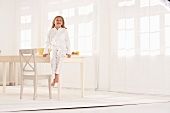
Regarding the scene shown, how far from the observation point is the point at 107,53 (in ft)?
24.4

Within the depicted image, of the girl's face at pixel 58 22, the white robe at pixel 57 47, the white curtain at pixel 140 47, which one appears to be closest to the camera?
the white robe at pixel 57 47

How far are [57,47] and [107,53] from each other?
210 cm

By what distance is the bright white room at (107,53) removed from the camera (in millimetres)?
5910

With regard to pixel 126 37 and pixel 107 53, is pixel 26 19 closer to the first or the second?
pixel 107 53

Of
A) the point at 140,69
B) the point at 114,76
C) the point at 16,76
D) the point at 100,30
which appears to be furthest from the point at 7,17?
the point at 140,69

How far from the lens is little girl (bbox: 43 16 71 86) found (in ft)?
18.0

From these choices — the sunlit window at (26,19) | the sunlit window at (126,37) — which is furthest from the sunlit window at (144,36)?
the sunlit window at (26,19)

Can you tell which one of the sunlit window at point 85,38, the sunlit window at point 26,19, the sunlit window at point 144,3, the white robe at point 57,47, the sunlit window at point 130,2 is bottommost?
the white robe at point 57,47

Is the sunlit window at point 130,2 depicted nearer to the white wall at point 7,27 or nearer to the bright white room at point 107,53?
the bright white room at point 107,53

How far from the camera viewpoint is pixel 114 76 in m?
7.23

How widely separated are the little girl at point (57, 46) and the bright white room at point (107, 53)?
0.13 m

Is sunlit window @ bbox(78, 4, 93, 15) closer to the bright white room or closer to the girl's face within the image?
the bright white room

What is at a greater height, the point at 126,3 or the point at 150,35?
the point at 126,3

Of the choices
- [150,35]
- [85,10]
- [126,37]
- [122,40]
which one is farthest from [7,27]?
[150,35]
